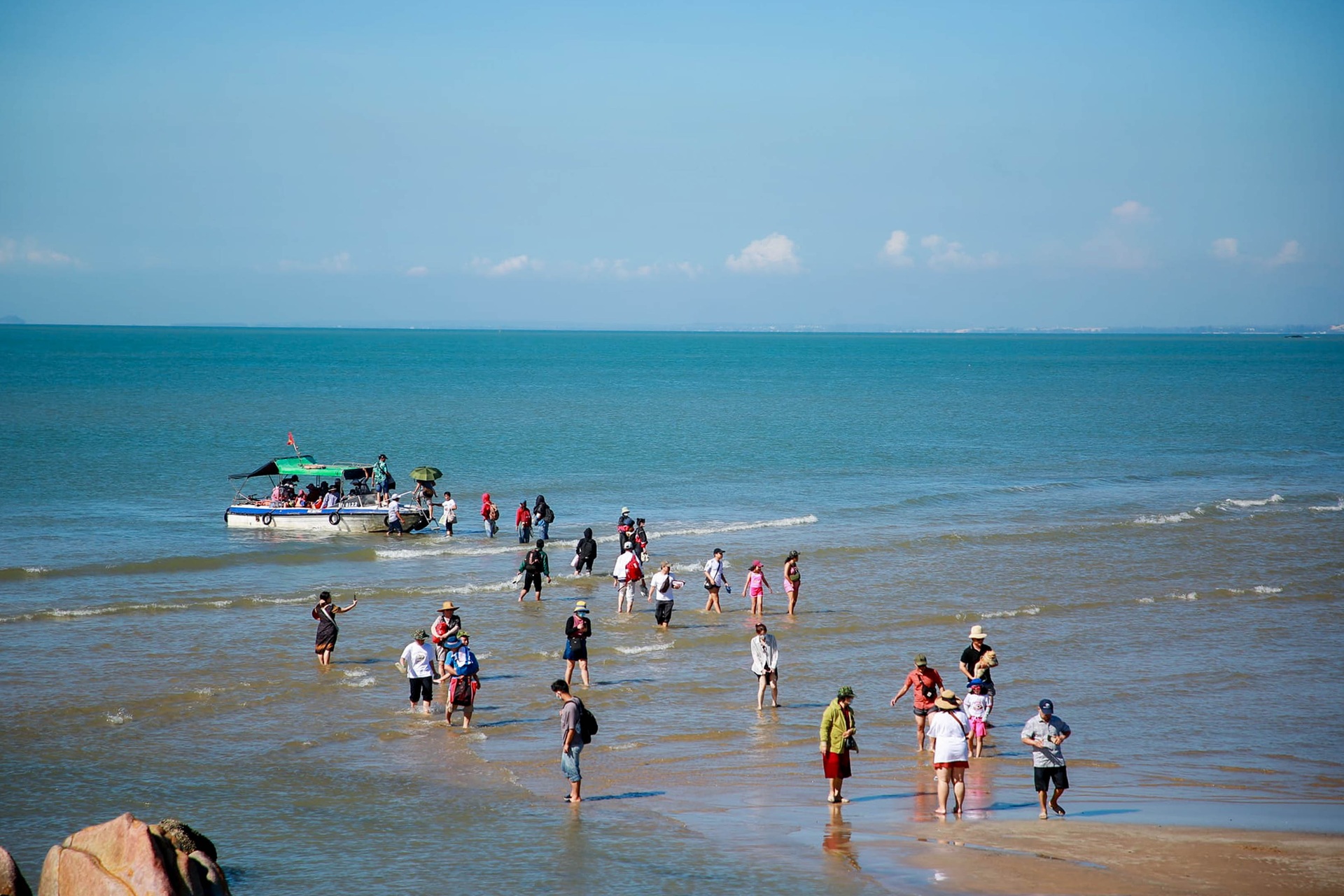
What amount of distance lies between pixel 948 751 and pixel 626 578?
11.1 m

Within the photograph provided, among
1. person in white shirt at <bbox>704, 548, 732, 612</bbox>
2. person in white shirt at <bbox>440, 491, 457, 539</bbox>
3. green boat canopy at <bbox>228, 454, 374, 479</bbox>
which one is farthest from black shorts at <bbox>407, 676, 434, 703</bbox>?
green boat canopy at <bbox>228, 454, 374, 479</bbox>

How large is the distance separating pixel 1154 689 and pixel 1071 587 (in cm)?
797

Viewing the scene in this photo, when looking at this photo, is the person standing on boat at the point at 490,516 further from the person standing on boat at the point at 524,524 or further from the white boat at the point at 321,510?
the white boat at the point at 321,510

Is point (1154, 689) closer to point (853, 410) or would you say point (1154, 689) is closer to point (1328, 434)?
point (1328, 434)

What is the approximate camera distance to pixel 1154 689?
652 inches

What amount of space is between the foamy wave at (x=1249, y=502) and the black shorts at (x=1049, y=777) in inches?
1070

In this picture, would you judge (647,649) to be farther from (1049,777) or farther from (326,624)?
(1049,777)

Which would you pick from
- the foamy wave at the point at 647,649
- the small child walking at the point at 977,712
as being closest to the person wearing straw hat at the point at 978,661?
the small child walking at the point at 977,712

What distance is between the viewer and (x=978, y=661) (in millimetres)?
14219

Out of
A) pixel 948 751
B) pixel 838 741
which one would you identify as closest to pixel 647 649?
pixel 838 741

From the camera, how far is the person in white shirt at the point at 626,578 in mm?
21766

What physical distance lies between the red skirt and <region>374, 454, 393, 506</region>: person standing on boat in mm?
23418

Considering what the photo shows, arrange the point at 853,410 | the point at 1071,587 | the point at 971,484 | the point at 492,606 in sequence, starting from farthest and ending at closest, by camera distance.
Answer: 1. the point at 853,410
2. the point at 971,484
3. the point at 1071,587
4. the point at 492,606

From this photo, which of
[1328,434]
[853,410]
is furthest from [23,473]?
[1328,434]
